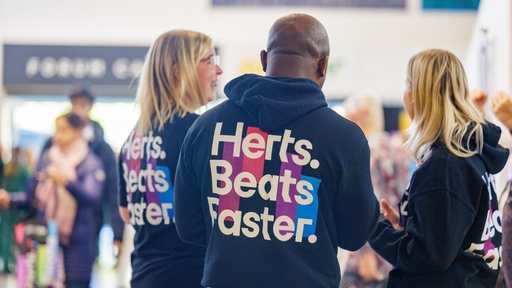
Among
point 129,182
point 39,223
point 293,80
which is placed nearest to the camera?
point 293,80

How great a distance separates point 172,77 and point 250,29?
668 cm

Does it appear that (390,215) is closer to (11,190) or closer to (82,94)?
(82,94)

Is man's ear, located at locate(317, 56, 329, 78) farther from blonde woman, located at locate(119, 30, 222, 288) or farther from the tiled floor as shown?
Result: the tiled floor

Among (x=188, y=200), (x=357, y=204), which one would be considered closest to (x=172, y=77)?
(x=188, y=200)

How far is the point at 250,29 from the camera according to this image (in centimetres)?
856

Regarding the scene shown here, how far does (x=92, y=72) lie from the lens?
8438 millimetres

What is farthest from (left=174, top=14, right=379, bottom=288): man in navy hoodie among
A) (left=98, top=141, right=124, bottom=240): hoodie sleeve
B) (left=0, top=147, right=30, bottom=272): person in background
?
(left=0, top=147, right=30, bottom=272): person in background

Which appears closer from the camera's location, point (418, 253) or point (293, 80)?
point (293, 80)

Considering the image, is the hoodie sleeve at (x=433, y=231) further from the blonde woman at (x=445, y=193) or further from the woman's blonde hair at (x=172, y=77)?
the woman's blonde hair at (x=172, y=77)

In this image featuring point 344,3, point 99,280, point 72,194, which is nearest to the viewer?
point 72,194

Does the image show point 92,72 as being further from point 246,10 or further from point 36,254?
point 36,254

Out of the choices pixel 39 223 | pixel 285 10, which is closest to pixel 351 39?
pixel 285 10

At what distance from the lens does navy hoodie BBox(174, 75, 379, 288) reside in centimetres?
147

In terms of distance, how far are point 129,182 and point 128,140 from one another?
6.5 inches
